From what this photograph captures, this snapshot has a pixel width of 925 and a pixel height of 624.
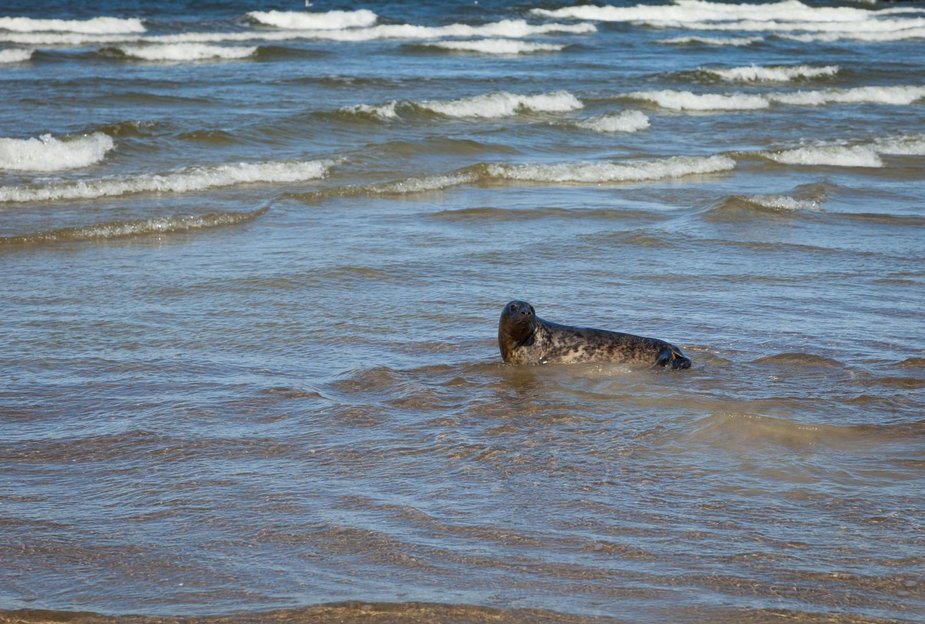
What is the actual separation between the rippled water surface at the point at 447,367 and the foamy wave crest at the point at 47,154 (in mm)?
48

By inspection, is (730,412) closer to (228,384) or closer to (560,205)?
(228,384)

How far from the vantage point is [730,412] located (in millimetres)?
6801

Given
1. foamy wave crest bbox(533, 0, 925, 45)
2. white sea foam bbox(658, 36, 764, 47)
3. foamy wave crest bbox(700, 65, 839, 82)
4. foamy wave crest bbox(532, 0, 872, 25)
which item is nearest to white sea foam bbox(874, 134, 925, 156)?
foamy wave crest bbox(700, 65, 839, 82)

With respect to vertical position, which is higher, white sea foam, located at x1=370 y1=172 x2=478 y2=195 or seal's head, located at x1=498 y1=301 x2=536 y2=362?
white sea foam, located at x1=370 y1=172 x2=478 y2=195

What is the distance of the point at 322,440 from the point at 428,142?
11.2 m

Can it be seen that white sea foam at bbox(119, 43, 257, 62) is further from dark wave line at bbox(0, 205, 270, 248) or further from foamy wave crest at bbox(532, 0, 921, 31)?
foamy wave crest at bbox(532, 0, 921, 31)

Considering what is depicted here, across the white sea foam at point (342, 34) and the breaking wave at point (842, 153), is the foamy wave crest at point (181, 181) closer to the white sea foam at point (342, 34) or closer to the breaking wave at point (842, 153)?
the breaking wave at point (842, 153)

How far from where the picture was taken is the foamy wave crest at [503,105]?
66.7 feet

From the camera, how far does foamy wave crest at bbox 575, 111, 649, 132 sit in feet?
62.5

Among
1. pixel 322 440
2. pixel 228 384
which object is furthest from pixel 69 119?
pixel 322 440

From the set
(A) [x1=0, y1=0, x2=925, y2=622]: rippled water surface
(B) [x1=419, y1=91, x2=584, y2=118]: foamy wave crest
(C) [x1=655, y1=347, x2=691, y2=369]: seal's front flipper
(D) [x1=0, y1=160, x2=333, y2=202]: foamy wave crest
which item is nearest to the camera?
(A) [x1=0, y1=0, x2=925, y2=622]: rippled water surface

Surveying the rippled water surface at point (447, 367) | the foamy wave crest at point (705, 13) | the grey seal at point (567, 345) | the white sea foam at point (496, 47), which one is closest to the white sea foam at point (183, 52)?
the white sea foam at point (496, 47)

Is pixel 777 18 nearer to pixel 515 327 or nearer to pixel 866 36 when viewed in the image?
pixel 866 36

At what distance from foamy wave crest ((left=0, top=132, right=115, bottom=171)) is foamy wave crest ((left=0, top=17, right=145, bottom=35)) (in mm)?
18775
